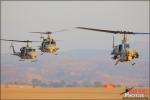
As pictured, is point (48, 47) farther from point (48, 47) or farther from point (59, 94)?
point (59, 94)

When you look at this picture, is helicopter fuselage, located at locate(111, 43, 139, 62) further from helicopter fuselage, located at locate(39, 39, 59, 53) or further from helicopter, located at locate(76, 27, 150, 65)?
helicopter fuselage, located at locate(39, 39, 59, 53)

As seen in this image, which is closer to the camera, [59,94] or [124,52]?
[124,52]

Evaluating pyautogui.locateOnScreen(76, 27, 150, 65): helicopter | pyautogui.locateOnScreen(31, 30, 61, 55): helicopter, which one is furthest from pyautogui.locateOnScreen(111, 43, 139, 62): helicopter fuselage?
pyautogui.locateOnScreen(31, 30, 61, 55): helicopter

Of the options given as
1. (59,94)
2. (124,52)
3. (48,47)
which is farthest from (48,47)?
(59,94)

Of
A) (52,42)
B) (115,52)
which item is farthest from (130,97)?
(115,52)

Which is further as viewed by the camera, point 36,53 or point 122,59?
point 36,53

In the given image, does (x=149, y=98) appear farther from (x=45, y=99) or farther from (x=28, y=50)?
(x=28, y=50)

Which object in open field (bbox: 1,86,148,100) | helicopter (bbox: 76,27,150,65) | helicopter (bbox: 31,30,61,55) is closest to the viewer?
helicopter (bbox: 76,27,150,65)

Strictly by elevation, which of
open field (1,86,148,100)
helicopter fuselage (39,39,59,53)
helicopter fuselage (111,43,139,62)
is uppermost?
helicopter fuselage (39,39,59,53)

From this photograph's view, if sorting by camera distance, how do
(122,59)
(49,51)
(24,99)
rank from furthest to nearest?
1. (24,99)
2. (49,51)
3. (122,59)

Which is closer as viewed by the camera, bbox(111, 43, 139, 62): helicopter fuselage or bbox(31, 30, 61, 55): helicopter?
bbox(111, 43, 139, 62): helicopter fuselage

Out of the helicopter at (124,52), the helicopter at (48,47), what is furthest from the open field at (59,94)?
the helicopter at (124,52)

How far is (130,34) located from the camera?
213ft

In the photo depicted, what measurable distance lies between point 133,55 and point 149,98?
48406 millimetres
